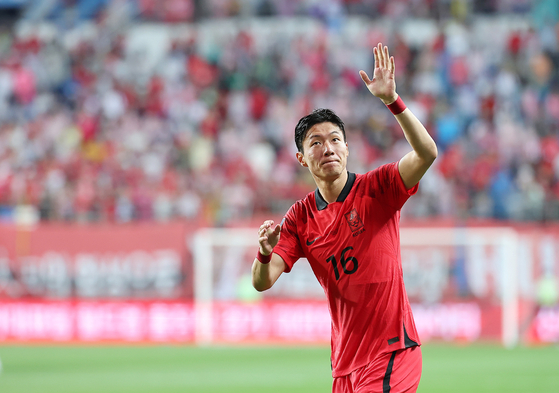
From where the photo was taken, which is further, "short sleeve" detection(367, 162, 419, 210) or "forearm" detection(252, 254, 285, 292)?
"forearm" detection(252, 254, 285, 292)

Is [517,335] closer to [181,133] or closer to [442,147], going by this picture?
[442,147]

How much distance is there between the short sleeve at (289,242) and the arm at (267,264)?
1.3 inches

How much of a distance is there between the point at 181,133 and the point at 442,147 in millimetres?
5536

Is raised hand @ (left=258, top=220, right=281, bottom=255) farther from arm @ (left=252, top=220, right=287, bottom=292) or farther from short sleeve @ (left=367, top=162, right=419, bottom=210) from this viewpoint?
short sleeve @ (left=367, top=162, right=419, bottom=210)

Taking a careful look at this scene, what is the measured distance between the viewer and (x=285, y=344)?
49.4 feet

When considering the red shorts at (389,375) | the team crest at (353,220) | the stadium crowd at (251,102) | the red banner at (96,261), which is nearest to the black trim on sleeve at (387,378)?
the red shorts at (389,375)

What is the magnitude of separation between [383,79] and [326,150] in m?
0.54

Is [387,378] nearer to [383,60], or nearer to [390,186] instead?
[390,186]

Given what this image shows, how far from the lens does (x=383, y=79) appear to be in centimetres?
436

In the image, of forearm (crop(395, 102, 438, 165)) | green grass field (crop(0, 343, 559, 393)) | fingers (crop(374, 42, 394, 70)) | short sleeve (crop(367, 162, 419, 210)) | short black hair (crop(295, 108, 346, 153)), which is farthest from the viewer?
green grass field (crop(0, 343, 559, 393))

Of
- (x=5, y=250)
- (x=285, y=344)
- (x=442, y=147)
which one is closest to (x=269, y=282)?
(x=285, y=344)

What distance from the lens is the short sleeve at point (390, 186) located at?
14.8 feet

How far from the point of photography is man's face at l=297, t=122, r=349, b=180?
4633 mm

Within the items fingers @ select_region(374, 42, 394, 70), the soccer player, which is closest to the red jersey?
the soccer player
